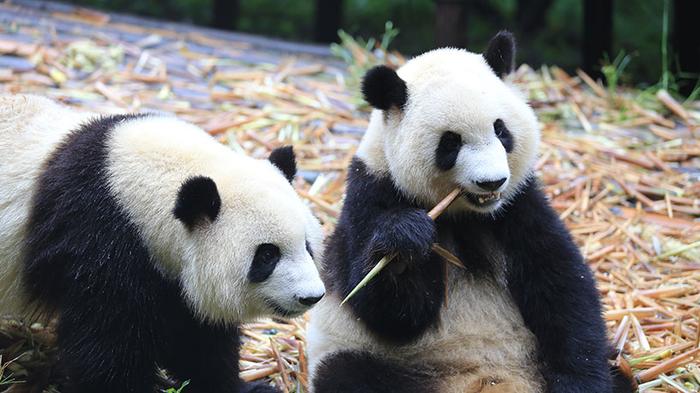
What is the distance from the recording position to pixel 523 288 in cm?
438

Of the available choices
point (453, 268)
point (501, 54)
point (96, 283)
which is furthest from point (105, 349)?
point (501, 54)

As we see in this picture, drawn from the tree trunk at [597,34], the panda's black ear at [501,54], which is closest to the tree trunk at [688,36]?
the tree trunk at [597,34]

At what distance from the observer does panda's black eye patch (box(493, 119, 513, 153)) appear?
4.18 meters

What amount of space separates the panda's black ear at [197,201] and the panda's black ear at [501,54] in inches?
58.8

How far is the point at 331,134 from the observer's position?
7.55 m

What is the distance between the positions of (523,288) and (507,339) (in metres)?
0.25

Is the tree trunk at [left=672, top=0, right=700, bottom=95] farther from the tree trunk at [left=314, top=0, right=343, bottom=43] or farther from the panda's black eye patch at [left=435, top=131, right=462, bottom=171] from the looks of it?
the panda's black eye patch at [left=435, top=131, right=462, bottom=171]

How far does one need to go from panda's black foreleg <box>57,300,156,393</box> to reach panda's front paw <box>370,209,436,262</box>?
1.09 m

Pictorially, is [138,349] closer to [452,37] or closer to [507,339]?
[507,339]

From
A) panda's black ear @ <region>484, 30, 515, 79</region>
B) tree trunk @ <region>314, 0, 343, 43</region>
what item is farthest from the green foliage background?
panda's black ear @ <region>484, 30, 515, 79</region>

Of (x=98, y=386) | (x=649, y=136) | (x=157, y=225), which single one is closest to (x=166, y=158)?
(x=157, y=225)

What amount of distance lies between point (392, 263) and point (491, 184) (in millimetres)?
596

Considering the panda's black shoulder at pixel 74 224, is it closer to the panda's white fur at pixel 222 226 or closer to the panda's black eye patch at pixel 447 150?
the panda's white fur at pixel 222 226

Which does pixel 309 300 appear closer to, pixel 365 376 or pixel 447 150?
pixel 365 376
